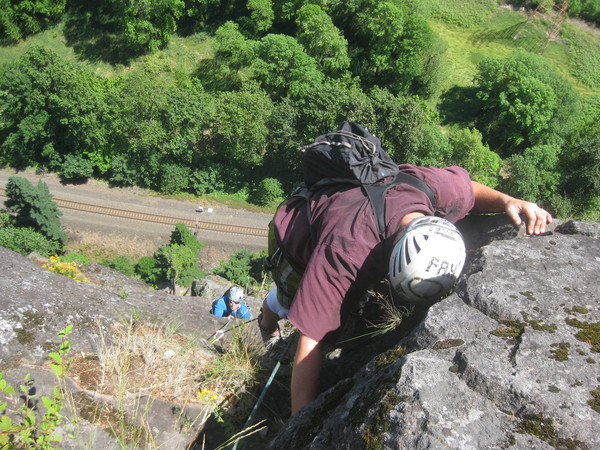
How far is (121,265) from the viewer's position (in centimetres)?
2769

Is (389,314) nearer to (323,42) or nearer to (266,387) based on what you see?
(266,387)

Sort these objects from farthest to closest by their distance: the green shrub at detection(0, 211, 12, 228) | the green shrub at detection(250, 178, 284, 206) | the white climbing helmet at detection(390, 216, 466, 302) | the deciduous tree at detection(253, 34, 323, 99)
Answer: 1. the deciduous tree at detection(253, 34, 323, 99)
2. the green shrub at detection(250, 178, 284, 206)
3. the green shrub at detection(0, 211, 12, 228)
4. the white climbing helmet at detection(390, 216, 466, 302)

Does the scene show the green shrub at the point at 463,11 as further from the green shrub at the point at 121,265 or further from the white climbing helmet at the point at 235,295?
the white climbing helmet at the point at 235,295

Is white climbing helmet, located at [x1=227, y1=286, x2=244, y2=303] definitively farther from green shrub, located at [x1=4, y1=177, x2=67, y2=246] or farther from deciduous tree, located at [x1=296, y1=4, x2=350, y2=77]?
deciduous tree, located at [x1=296, y1=4, x2=350, y2=77]

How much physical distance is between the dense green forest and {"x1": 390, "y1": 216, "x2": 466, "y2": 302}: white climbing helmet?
28836mm

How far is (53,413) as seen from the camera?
3.66 metres

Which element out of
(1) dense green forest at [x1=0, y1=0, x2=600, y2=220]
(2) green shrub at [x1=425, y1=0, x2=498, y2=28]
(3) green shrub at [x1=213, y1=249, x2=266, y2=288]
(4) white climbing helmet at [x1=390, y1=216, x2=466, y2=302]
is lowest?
(3) green shrub at [x1=213, y1=249, x2=266, y2=288]

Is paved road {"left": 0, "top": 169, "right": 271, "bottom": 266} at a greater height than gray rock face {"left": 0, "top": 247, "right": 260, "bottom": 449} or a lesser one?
lesser

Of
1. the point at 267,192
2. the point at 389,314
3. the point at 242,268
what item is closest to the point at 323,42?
the point at 267,192

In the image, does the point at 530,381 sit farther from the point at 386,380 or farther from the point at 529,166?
the point at 529,166

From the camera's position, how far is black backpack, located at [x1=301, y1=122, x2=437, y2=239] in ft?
13.8

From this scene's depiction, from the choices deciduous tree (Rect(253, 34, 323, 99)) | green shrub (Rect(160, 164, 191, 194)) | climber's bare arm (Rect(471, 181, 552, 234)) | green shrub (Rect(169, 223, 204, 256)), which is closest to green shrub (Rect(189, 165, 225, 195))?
green shrub (Rect(160, 164, 191, 194))

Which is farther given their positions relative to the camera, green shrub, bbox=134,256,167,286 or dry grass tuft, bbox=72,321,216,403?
green shrub, bbox=134,256,167,286

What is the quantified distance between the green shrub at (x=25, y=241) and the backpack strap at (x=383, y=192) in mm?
26029
